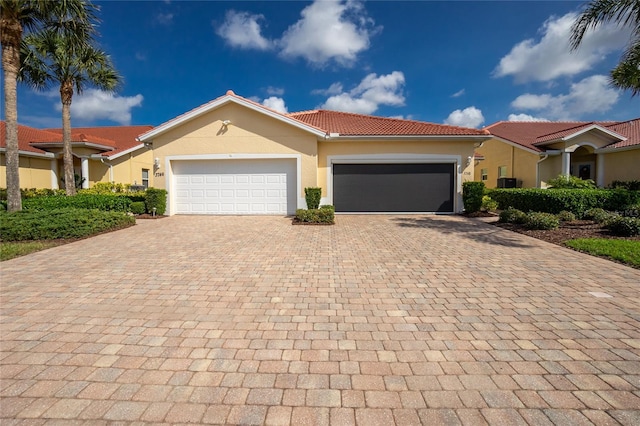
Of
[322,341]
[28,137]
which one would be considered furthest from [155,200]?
[28,137]

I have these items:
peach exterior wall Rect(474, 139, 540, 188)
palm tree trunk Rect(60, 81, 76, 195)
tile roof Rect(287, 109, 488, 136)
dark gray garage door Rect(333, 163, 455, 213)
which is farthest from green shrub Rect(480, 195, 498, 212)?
palm tree trunk Rect(60, 81, 76, 195)

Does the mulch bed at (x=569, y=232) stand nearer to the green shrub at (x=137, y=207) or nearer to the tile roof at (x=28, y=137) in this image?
the green shrub at (x=137, y=207)

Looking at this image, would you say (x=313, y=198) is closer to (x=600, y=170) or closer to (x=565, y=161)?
(x=565, y=161)

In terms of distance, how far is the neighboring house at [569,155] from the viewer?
16625mm

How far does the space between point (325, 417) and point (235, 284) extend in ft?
9.72

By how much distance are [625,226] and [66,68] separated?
21.5m

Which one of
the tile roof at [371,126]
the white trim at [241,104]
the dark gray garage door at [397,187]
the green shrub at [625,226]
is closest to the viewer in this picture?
the green shrub at [625,226]

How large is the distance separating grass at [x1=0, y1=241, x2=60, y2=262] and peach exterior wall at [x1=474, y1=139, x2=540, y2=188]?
21.8 meters

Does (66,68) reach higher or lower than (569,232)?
higher


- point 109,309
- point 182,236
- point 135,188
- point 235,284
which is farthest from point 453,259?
point 135,188

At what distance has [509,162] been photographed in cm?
1909

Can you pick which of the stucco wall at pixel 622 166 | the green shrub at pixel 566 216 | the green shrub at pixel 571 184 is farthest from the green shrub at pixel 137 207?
the stucco wall at pixel 622 166

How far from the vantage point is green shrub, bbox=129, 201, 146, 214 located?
12.8 meters

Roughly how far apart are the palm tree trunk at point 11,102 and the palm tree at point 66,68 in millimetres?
2218
